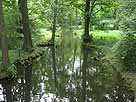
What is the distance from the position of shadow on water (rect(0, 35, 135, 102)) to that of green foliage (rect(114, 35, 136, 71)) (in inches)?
34.1

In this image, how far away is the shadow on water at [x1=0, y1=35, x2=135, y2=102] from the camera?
14945 millimetres

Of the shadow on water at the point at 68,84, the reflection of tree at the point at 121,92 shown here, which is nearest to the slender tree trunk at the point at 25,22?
the shadow on water at the point at 68,84

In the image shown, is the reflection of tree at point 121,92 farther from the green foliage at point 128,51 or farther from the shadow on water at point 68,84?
the green foliage at point 128,51

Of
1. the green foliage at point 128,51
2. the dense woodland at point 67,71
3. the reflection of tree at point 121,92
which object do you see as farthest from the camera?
the green foliage at point 128,51

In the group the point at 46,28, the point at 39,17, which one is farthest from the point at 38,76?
the point at 46,28

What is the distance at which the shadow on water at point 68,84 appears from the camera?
14945 millimetres

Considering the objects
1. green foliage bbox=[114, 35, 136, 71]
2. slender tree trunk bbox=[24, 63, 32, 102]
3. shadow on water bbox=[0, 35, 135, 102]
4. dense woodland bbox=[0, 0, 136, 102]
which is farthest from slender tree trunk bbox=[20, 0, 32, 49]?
green foliage bbox=[114, 35, 136, 71]

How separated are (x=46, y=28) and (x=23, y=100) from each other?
42.8m

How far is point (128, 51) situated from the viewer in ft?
64.5

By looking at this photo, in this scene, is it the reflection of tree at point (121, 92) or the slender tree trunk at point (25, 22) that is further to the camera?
the slender tree trunk at point (25, 22)

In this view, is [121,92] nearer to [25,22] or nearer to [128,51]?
[128,51]

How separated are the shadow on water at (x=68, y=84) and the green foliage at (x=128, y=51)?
0.87 m

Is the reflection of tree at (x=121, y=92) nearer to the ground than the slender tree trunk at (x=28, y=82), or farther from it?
nearer to the ground

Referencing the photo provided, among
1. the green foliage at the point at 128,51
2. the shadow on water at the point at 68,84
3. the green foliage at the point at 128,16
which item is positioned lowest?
the shadow on water at the point at 68,84
